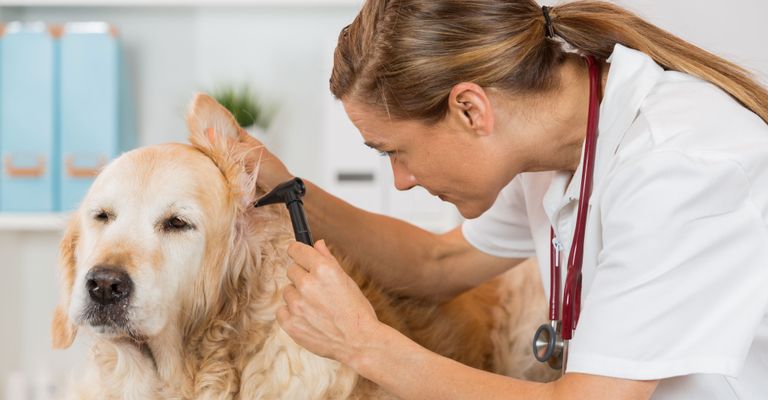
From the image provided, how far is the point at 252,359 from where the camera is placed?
3.74 ft

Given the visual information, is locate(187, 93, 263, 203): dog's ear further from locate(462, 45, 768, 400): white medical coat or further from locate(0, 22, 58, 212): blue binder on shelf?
locate(0, 22, 58, 212): blue binder on shelf

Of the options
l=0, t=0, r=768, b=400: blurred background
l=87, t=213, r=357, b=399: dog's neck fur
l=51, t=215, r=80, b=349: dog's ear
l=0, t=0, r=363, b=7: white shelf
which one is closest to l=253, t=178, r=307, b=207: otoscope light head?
l=87, t=213, r=357, b=399: dog's neck fur

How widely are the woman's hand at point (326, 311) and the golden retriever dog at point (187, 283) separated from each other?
0.09 meters

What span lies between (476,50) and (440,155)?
0.16 metres

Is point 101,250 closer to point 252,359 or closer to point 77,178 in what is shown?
point 252,359

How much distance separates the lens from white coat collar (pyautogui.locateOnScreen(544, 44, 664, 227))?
101 cm

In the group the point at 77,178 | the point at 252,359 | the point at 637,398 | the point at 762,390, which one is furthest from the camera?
the point at 77,178

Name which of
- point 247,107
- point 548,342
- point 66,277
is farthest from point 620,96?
point 247,107

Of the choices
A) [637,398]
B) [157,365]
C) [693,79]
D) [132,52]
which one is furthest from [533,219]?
[132,52]

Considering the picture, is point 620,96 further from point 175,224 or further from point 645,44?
point 175,224

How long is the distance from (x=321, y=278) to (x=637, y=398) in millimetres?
409

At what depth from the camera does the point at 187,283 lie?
1.16 m

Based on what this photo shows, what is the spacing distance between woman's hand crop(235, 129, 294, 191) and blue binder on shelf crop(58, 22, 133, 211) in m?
1.43

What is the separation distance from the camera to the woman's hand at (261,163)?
1.26 meters
